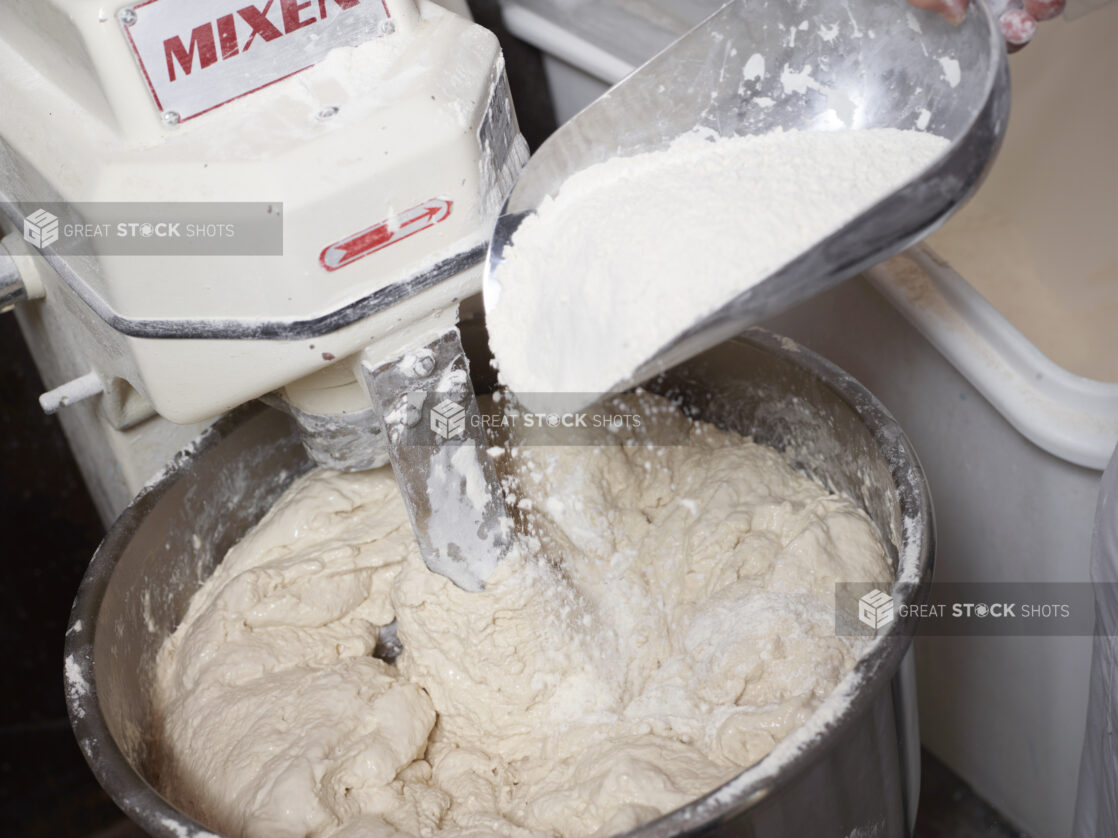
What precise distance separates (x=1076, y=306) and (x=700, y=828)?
967 mm

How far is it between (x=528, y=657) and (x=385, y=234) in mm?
393

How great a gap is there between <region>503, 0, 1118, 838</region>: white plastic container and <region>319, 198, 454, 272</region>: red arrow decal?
49 cm

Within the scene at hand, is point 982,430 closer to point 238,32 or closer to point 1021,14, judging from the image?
point 1021,14

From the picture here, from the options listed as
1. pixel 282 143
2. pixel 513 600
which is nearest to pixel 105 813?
pixel 513 600

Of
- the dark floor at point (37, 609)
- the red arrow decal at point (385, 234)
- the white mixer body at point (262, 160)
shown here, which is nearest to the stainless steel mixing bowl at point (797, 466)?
the white mixer body at point (262, 160)

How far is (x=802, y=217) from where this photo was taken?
26.7 inches

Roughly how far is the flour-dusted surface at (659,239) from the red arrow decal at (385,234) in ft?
0.19

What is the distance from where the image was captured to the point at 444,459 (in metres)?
0.85

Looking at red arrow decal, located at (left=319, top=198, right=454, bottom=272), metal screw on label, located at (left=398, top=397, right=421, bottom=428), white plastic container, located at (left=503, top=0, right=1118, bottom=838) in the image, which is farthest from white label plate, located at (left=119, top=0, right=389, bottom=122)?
white plastic container, located at (left=503, top=0, right=1118, bottom=838)

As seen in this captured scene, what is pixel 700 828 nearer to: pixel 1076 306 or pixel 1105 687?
pixel 1105 687

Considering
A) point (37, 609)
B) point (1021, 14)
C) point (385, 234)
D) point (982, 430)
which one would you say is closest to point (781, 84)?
point (1021, 14)

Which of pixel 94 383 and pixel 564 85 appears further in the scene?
pixel 564 85

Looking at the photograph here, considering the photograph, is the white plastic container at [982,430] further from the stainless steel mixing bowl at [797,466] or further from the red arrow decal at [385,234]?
the red arrow decal at [385,234]

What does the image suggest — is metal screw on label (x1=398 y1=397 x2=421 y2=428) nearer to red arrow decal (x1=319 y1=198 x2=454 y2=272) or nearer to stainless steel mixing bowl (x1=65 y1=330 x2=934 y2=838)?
red arrow decal (x1=319 y1=198 x2=454 y2=272)
